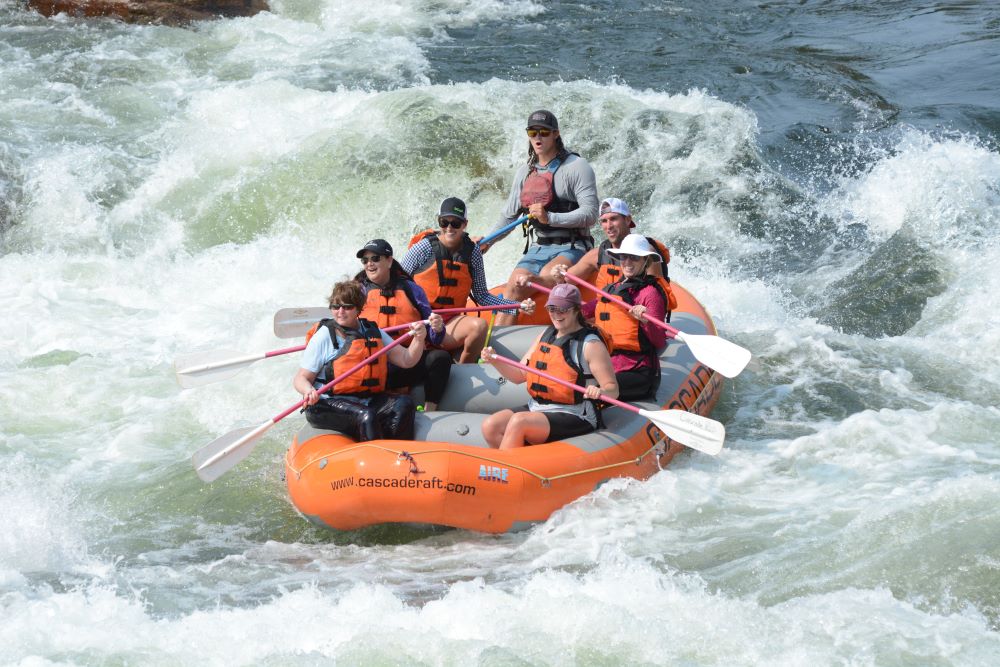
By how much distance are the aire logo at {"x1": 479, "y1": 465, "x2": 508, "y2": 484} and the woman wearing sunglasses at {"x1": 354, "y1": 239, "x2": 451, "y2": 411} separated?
823 mm

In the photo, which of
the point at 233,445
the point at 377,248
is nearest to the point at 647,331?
the point at 377,248

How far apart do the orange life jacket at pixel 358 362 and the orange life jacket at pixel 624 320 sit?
1.28 metres

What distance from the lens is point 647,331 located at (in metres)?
6.36

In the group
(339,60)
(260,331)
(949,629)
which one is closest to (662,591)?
(949,629)

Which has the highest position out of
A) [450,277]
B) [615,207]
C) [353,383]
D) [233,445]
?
[615,207]

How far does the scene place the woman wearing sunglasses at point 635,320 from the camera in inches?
249

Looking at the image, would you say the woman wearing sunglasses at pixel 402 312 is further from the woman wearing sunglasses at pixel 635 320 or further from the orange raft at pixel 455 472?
the woman wearing sunglasses at pixel 635 320

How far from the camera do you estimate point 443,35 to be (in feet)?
48.2

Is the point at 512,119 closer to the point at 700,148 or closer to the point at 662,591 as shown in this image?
the point at 700,148

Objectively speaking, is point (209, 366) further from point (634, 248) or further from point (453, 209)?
point (634, 248)

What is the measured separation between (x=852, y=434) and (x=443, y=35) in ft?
31.2

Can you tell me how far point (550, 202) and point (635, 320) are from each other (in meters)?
1.24

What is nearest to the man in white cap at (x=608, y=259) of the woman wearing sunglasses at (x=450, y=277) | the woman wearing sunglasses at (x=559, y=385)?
the woman wearing sunglasses at (x=450, y=277)

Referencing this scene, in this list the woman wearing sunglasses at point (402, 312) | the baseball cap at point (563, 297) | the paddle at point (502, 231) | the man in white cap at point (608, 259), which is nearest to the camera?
the baseball cap at point (563, 297)
